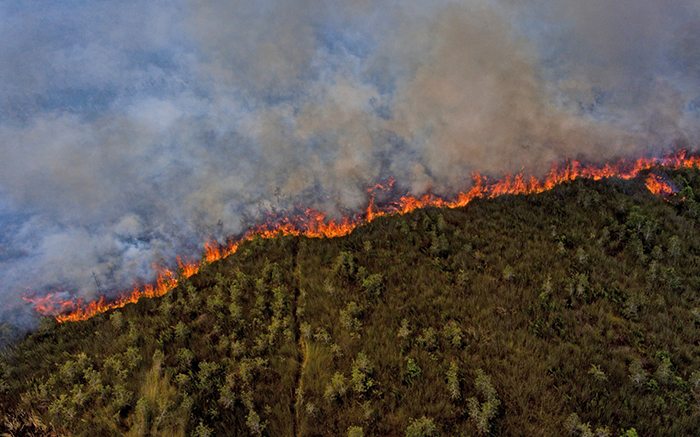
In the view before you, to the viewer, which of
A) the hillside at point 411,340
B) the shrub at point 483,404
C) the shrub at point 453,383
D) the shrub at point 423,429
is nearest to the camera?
the shrub at point 423,429

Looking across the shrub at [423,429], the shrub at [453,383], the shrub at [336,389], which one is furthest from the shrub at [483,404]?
the shrub at [336,389]

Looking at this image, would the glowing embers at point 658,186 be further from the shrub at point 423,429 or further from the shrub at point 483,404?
the shrub at point 423,429

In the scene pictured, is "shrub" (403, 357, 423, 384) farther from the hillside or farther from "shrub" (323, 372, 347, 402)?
"shrub" (323, 372, 347, 402)

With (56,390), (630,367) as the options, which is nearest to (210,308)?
(56,390)

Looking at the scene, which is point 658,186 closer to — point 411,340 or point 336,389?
point 411,340

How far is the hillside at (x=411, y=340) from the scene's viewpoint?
42.7 ft

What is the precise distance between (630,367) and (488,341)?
198 inches

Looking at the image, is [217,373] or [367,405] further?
[217,373]

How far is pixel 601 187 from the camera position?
26.0 metres

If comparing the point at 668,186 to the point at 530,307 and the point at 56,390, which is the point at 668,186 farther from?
the point at 56,390

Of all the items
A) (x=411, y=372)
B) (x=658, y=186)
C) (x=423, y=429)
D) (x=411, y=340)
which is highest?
(x=658, y=186)

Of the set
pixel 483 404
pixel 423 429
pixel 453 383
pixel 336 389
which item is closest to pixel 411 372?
pixel 453 383

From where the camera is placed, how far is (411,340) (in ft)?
52.1

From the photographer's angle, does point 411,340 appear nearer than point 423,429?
No
